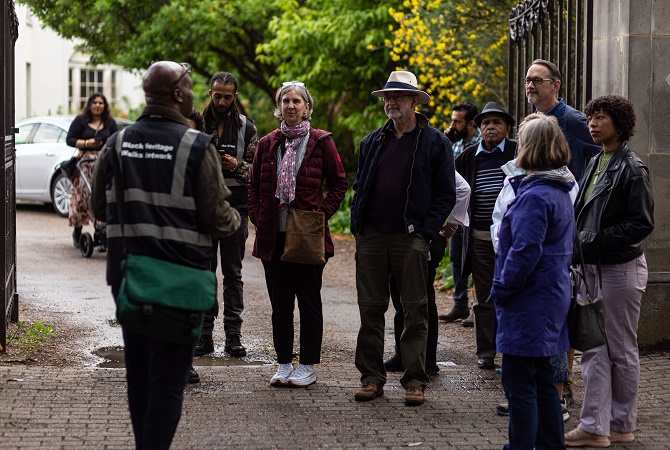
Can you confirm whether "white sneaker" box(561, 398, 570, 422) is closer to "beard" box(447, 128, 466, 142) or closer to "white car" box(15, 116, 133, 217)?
"beard" box(447, 128, 466, 142)

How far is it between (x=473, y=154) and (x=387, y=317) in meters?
2.72

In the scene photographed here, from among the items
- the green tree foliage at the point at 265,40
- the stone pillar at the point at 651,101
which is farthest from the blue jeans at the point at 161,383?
the green tree foliage at the point at 265,40

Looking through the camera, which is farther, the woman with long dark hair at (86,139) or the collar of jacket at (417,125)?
the woman with long dark hair at (86,139)

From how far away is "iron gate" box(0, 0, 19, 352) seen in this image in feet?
24.1

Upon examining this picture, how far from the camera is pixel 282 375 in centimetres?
680

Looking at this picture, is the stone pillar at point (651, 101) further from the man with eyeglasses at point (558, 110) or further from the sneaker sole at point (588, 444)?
the sneaker sole at point (588, 444)

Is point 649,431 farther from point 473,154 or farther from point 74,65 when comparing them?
point 74,65

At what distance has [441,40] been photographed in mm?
14219

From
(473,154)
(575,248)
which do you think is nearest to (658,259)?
(473,154)

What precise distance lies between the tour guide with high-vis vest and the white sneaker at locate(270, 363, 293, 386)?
234 cm

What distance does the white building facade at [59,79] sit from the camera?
3431 centimetres

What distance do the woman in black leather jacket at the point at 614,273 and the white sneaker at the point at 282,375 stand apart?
202 centimetres

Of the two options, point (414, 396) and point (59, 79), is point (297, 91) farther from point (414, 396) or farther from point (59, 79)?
point (59, 79)

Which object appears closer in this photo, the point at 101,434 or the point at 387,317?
the point at 101,434
